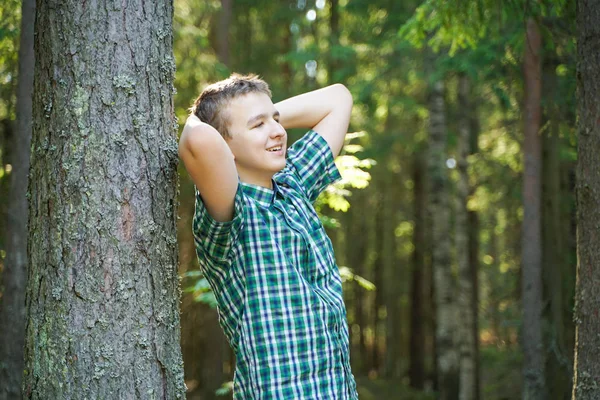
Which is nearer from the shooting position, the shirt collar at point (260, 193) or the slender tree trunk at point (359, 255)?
the shirt collar at point (260, 193)

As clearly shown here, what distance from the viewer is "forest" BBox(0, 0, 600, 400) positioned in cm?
250

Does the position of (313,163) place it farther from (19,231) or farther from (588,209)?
(19,231)

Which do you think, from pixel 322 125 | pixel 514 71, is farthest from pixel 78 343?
pixel 514 71

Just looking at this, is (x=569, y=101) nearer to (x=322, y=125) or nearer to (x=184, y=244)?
(x=322, y=125)

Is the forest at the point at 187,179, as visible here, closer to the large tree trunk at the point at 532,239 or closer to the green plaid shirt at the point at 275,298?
the large tree trunk at the point at 532,239

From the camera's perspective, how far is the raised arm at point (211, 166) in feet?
7.98

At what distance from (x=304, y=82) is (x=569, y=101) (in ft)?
27.2

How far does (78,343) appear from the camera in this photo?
2445 millimetres

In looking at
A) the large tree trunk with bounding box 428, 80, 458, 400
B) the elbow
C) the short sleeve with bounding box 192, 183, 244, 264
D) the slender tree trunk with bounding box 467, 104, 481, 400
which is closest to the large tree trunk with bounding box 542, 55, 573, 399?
the large tree trunk with bounding box 428, 80, 458, 400

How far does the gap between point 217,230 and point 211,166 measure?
0.26m

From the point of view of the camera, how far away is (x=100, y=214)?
2.50m

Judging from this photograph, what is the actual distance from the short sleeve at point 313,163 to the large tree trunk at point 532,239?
5.15 meters

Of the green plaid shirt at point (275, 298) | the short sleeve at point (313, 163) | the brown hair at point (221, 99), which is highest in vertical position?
the brown hair at point (221, 99)

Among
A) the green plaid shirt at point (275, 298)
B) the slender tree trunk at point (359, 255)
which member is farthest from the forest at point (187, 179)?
the slender tree trunk at point (359, 255)
